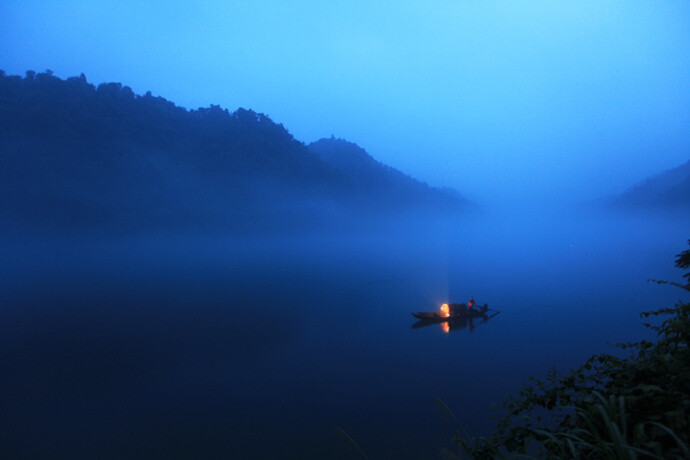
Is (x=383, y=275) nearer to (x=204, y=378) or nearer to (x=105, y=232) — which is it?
(x=204, y=378)

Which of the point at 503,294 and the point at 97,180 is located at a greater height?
the point at 97,180

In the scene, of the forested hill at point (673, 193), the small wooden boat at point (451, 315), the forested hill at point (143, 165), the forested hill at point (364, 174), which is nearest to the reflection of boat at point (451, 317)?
the small wooden boat at point (451, 315)

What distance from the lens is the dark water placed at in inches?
482

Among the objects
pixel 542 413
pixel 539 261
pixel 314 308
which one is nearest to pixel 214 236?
pixel 314 308

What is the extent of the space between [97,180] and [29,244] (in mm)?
22135

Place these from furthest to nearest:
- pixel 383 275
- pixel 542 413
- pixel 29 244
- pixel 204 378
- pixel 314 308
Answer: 1. pixel 29 244
2. pixel 383 275
3. pixel 314 308
4. pixel 204 378
5. pixel 542 413

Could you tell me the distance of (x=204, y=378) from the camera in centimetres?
1695

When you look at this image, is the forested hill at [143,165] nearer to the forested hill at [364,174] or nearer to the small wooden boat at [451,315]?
the forested hill at [364,174]

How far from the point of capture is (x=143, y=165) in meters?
→ 93.4

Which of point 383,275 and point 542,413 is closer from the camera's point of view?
point 542,413

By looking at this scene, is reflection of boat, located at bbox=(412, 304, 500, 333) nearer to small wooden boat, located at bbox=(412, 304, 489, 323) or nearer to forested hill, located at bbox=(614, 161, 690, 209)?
small wooden boat, located at bbox=(412, 304, 489, 323)

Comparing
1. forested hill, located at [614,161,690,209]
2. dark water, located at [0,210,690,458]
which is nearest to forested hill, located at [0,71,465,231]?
dark water, located at [0,210,690,458]

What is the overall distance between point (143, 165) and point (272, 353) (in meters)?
92.3

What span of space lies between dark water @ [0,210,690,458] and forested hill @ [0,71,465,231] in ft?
127
